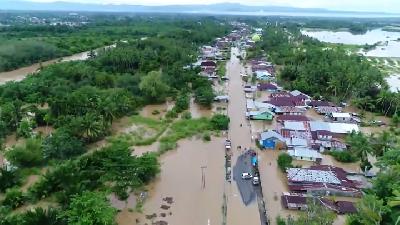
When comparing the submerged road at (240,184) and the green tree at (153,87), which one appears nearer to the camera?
the submerged road at (240,184)

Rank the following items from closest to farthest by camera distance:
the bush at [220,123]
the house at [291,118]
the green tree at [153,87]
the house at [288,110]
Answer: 1. the bush at [220,123]
2. the house at [291,118]
3. the house at [288,110]
4. the green tree at [153,87]

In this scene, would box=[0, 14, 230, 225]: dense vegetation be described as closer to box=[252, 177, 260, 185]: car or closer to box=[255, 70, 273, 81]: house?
box=[252, 177, 260, 185]: car

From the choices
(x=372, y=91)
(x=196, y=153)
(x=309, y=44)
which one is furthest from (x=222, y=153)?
(x=309, y=44)

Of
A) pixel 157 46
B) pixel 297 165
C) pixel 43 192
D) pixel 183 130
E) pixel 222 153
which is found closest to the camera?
pixel 43 192

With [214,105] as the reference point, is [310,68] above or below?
above

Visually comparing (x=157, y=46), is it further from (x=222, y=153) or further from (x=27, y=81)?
(x=222, y=153)

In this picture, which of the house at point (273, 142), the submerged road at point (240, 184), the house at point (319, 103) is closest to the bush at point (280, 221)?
the submerged road at point (240, 184)

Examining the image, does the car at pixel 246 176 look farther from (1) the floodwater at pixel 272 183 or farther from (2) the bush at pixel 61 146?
(2) the bush at pixel 61 146
